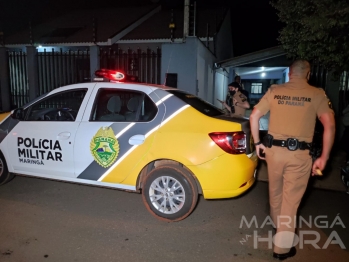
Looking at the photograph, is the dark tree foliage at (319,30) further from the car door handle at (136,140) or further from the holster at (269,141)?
the car door handle at (136,140)

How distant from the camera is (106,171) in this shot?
4.05 m

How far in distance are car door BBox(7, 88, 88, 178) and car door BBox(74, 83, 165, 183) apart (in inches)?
6.2

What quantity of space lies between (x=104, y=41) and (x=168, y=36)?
2.26m

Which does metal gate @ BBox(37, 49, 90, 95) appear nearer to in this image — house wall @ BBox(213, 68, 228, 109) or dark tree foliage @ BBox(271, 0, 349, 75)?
house wall @ BBox(213, 68, 228, 109)

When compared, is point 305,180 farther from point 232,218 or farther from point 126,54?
point 126,54

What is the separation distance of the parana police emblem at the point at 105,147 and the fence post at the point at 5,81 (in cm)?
943

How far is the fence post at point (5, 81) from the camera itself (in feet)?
38.9

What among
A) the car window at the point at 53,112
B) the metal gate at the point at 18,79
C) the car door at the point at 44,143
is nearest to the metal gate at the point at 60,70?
the metal gate at the point at 18,79

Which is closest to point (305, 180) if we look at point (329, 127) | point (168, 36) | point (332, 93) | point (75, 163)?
point (329, 127)

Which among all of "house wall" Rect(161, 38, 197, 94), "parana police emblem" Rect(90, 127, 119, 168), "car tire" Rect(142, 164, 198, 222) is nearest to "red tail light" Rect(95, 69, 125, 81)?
"parana police emblem" Rect(90, 127, 119, 168)

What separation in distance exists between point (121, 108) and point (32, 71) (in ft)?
28.0

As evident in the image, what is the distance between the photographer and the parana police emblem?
3.94 metres

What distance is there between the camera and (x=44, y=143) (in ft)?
14.4

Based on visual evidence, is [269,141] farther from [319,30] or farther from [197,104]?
[319,30]
